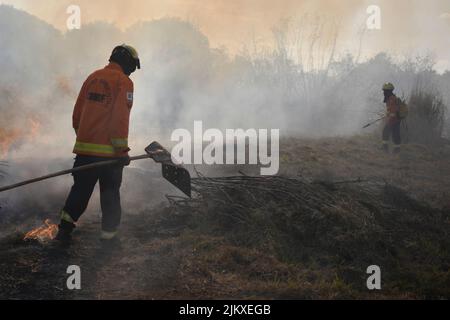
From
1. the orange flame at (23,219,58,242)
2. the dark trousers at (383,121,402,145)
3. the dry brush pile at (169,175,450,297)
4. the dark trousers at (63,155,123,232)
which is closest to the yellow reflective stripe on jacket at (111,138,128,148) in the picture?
the dark trousers at (63,155,123,232)

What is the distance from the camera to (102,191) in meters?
4.55

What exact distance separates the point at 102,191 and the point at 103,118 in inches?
30.9

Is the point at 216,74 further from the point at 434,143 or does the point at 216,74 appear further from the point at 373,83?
the point at 434,143

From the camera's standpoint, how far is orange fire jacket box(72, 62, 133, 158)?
4.41 m

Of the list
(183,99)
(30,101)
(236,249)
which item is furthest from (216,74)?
(236,249)

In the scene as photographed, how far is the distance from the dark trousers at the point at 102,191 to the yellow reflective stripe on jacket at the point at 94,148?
0.08 meters

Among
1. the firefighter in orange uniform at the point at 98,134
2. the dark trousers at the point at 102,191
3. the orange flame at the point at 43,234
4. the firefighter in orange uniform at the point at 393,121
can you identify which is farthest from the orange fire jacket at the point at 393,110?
the orange flame at the point at 43,234

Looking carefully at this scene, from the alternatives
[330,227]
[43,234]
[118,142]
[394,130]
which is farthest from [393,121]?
[43,234]

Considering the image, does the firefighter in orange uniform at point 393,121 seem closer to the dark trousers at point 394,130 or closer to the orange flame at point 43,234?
the dark trousers at point 394,130

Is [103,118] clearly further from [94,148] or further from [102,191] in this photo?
[102,191]

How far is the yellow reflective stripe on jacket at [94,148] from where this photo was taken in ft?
14.5

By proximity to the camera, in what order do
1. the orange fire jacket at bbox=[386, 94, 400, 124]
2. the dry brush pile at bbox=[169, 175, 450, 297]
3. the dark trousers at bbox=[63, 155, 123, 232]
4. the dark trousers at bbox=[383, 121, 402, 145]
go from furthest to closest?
the orange fire jacket at bbox=[386, 94, 400, 124]
the dark trousers at bbox=[383, 121, 402, 145]
the dark trousers at bbox=[63, 155, 123, 232]
the dry brush pile at bbox=[169, 175, 450, 297]

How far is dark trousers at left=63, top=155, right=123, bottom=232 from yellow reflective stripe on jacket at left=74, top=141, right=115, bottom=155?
0.27ft

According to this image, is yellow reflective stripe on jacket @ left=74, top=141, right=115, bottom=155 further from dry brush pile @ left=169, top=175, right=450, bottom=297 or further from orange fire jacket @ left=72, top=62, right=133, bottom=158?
dry brush pile @ left=169, top=175, right=450, bottom=297
